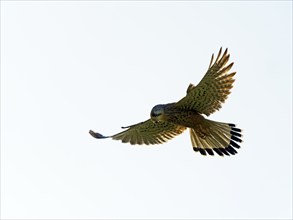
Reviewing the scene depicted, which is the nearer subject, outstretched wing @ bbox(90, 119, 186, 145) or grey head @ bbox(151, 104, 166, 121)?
grey head @ bbox(151, 104, 166, 121)

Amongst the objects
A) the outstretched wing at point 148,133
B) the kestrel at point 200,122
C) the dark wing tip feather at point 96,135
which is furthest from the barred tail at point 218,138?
the dark wing tip feather at point 96,135

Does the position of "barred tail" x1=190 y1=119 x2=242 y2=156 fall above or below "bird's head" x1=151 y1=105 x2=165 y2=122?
below

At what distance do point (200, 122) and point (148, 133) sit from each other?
4.67 feet

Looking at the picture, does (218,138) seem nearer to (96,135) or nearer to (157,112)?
(157,112)

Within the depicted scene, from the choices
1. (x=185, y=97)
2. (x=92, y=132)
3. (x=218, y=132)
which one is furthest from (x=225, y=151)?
(x=92, y=132)

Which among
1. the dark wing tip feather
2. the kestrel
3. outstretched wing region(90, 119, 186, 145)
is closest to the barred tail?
the kestrel

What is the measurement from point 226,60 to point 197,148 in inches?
80.4

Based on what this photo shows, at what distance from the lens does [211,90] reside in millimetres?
12648

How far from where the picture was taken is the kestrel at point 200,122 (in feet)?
40.9

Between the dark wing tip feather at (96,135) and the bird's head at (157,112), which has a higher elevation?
the bird's head at (157,112)

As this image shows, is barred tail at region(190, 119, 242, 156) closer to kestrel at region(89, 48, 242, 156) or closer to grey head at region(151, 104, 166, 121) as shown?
kestrel at region(89, 48, 242, 156)

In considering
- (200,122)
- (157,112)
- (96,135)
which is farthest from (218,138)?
(96,135)

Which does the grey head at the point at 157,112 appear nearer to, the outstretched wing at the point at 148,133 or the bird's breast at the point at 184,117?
the bird's breast at the point at 184,117

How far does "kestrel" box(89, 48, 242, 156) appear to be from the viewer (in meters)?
12.5
